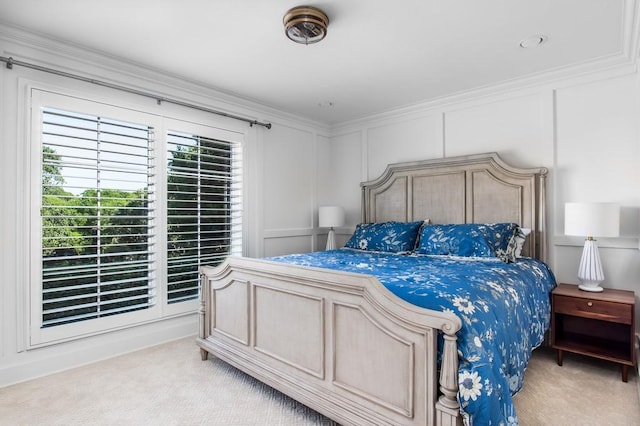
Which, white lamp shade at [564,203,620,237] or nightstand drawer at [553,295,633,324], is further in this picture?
white lamp shade at [564,203,620,237]

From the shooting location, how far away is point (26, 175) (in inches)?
100

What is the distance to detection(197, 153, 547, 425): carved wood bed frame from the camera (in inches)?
59.9

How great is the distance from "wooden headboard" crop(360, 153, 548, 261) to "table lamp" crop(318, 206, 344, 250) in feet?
1.03

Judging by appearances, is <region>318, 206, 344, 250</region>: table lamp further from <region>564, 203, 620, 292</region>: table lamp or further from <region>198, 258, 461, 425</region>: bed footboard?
<region>564, 203, 620, 292</region>: table lamp

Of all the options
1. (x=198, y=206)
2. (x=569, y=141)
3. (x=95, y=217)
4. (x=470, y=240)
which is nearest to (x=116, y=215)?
(x=95, y=217)

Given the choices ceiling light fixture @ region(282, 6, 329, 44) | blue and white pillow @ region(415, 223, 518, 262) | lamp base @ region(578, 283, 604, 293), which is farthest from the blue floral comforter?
ceiling light fixture @ region(282, 6, 329, 44)

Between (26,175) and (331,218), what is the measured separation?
9.80 feet

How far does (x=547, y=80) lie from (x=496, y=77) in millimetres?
440

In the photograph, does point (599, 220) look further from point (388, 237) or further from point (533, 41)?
point (388, 237)

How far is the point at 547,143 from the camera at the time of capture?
3252mm

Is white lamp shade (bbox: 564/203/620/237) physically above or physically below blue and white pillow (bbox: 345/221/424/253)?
above

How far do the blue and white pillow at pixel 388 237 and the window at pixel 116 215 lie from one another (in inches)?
58.8

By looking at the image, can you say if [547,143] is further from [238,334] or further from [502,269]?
[238,334]

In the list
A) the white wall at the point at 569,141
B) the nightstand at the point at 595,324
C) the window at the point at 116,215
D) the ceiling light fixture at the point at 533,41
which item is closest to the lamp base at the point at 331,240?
the window at the point at 116,215
